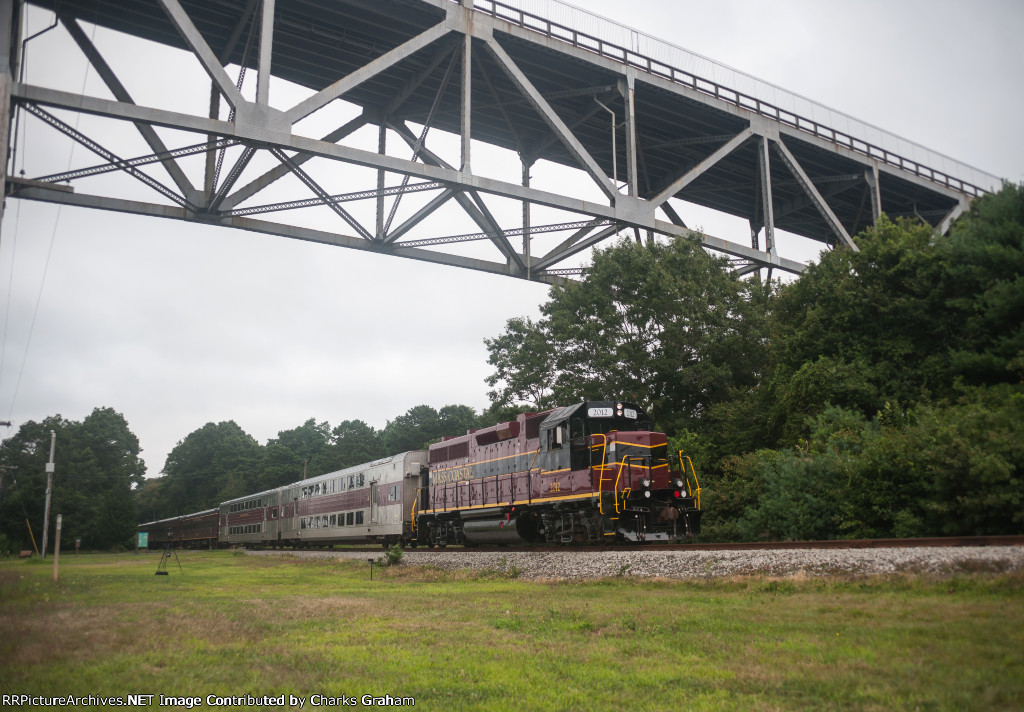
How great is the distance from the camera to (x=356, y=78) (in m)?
17.4

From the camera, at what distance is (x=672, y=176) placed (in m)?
30.0

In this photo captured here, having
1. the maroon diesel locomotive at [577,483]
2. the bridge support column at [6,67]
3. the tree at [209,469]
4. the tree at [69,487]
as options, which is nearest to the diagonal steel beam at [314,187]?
the bridge support column at [6,67]

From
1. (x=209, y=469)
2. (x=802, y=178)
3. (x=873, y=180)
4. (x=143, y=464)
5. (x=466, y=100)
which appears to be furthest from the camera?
Result: (x=209, y=469)

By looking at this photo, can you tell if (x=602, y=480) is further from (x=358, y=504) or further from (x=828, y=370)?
(x=358, y=504)

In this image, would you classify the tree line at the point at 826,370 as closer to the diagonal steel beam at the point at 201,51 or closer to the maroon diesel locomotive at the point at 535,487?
the maroon diesel locomotive at the point at 535,487

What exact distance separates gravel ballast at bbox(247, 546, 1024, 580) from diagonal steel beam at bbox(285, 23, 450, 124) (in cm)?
1176

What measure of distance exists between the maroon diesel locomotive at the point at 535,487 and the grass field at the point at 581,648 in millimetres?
4840

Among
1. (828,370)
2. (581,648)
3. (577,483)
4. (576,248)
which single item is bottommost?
(581,648)

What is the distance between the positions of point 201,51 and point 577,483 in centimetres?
1353

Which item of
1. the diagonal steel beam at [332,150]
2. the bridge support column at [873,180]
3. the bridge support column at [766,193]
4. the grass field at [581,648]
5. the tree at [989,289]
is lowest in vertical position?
the grass field at [581,648]

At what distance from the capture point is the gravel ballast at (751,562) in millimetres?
9008

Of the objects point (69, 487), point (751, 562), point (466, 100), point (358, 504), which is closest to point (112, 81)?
point (466, 100)

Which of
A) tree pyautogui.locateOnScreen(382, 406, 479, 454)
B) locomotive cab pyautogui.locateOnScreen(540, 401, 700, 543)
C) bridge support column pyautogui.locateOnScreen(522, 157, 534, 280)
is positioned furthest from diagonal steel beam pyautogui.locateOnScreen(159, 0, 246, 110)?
tree pyautogui.locateOnScreen(382, 406, 479, 454)

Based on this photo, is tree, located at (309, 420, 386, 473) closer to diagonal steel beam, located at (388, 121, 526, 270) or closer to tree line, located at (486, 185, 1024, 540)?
tree line, located at (486, 185, 1024, 540)
